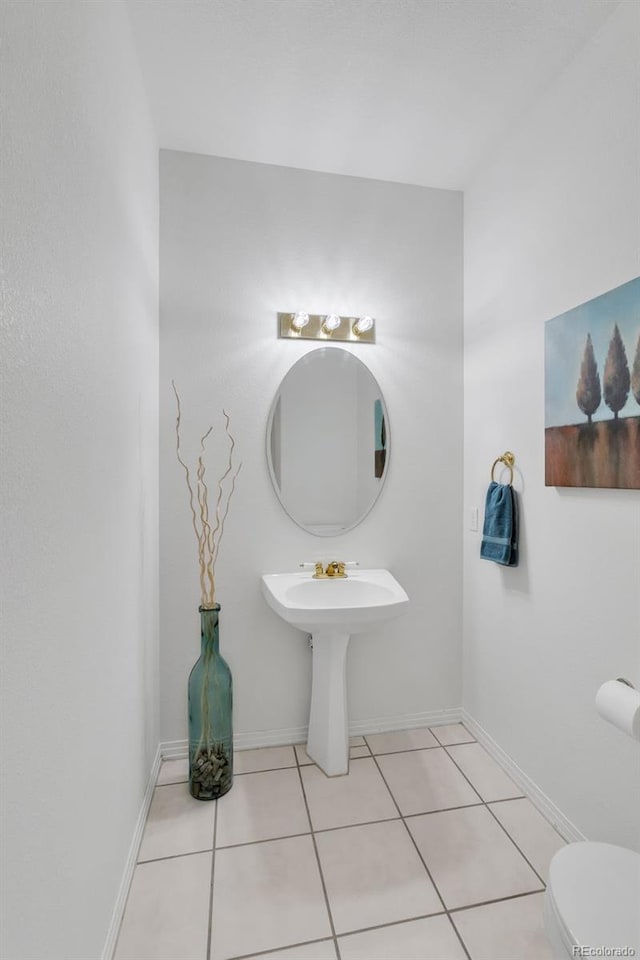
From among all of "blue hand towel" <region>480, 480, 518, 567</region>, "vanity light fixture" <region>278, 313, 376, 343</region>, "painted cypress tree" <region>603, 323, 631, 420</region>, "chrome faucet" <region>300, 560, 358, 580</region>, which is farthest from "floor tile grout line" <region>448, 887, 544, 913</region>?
"vanity light fixture" <region>278, 313, 376, 343</region>

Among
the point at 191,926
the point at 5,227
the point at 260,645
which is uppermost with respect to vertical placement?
the point at 5,227

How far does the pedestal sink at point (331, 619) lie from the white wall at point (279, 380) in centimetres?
14

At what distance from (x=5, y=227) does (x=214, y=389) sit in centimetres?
143

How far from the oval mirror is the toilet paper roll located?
1.22m

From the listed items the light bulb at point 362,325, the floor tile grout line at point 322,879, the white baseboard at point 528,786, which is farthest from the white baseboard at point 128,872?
the light bulb at point 362,325

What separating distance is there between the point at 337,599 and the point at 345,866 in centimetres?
95

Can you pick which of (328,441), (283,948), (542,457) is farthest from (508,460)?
(283,948)

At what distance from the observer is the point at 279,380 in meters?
2.22

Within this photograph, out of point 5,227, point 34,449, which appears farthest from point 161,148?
point 34,449

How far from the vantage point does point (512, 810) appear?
1.78m

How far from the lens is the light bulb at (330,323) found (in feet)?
7.29

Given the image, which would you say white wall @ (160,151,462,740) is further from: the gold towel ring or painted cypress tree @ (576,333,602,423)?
painted cypress tree @ (576,333,602,423)

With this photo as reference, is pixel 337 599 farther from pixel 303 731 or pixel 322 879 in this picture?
pixel 322 879

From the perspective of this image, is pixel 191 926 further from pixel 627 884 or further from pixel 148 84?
pixel 148 84
